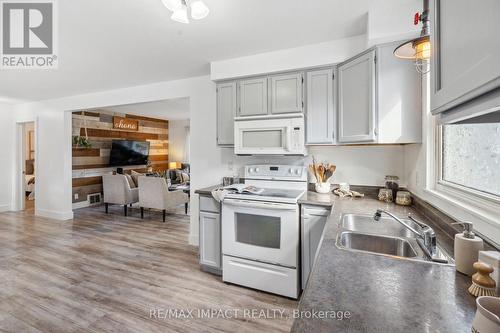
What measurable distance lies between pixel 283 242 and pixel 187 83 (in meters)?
2.57

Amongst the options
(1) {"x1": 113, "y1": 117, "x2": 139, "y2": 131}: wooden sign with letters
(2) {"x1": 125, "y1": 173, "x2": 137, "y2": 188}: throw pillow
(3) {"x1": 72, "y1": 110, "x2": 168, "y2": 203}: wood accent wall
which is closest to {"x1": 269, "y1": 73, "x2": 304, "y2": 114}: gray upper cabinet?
(2) {"x1": 125, "y1": 173, "x2": 137, "y2": 188}: throw pillow

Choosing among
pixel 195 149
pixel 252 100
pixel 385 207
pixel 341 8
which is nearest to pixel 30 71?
pixel 195 149

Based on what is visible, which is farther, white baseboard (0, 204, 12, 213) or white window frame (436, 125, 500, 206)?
white baseboard (0, 204, 12, 213)

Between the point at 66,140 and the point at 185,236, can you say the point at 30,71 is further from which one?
the point at 185,236

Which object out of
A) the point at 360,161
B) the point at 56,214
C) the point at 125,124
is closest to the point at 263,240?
the point at 360,161

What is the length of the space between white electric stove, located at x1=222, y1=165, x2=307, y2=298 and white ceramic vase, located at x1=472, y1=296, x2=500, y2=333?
156cm

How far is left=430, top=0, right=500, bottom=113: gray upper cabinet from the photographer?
49cm

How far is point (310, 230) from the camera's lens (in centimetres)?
218

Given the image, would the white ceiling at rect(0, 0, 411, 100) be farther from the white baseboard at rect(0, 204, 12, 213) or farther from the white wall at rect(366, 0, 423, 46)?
the white baseboard at rect(0, 204, 12, 213)

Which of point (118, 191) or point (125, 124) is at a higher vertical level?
point (125, 124)

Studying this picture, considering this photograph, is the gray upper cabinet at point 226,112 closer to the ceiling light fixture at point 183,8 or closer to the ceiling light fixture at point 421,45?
the ceiling light fixture at point 183,8

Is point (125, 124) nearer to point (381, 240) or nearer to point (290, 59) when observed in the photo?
point (290, 59)

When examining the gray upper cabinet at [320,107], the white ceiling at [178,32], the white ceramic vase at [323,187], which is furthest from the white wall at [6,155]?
the white ceramic vase at [323,187]

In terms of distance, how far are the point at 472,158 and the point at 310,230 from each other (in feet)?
3.94
